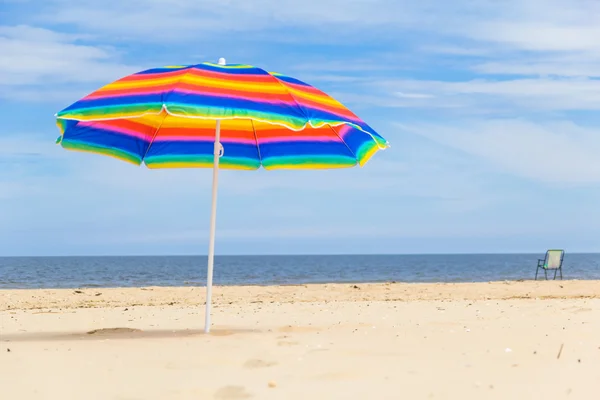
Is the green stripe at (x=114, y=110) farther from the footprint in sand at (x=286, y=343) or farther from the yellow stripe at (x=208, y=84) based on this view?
the footprint in sand at (x=286, y=343)

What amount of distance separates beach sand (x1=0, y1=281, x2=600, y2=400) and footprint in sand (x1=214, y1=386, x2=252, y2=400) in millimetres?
10

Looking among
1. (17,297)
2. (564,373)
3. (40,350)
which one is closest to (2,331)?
(40,350)

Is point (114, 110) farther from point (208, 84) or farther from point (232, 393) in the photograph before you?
point (232, 393)

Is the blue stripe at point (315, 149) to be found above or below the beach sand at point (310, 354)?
above

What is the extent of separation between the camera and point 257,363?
452cm

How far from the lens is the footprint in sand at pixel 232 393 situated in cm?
364

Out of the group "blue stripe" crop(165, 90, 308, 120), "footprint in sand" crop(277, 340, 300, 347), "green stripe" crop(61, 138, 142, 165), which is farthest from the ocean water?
"blue stripe" crop(165, 90, 308, 120)

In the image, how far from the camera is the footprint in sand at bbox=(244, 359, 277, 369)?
4449 millimetres

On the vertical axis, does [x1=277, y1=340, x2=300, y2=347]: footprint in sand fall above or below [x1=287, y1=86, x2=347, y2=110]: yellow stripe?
below

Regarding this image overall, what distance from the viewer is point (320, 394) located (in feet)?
12.1

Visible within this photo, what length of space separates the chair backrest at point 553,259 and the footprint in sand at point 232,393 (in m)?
18.1

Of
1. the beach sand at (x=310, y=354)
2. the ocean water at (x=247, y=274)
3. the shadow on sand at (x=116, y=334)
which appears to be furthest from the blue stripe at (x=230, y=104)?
the ocean water at (x=247, y=274)

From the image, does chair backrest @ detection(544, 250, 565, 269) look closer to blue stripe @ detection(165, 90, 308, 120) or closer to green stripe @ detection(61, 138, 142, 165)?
green stripe @ detection(61, 138, 142, 165)

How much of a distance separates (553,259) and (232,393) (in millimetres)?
18641
